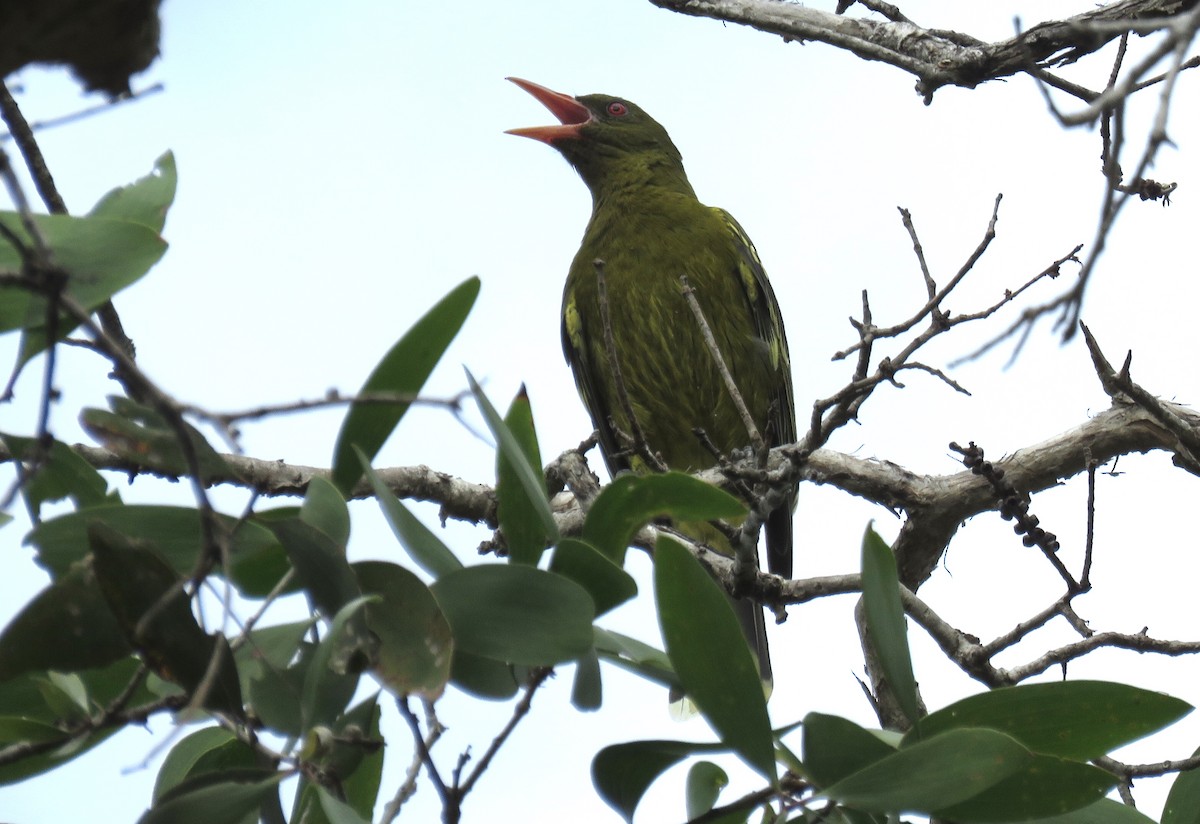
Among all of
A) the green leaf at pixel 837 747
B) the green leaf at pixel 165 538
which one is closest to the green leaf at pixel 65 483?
the green leaf at pixel 165 538

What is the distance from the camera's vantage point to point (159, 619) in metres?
1.15

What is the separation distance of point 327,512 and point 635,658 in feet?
1.30

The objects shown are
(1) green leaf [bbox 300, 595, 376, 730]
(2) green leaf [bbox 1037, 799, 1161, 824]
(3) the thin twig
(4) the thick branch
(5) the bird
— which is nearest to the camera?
(1) green leaf [bbox 300, 595, 376, 730]

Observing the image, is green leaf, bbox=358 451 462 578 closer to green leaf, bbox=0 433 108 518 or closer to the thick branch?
green leaf, bbox=0 433 108 518

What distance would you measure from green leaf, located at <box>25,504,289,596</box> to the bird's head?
4484 millimetres

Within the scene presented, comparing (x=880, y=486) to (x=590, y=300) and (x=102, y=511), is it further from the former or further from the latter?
(x=102, y=511)

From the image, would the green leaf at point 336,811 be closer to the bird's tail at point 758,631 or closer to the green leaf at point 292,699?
the green leaf at point 292,699

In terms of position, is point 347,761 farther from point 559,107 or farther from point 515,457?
point 559,107

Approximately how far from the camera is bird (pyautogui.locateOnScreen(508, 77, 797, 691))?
4895 mm

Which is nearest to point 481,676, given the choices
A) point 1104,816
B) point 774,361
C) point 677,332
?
point 1104,816

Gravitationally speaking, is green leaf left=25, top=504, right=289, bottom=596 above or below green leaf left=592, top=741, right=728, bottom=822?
above

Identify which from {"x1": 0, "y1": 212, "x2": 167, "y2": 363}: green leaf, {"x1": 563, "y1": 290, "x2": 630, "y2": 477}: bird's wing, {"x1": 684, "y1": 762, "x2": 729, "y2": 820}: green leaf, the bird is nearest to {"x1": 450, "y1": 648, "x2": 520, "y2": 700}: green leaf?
{"x1": 684, "y1": 762, "x2": 729, "y2": 820}: green leaf

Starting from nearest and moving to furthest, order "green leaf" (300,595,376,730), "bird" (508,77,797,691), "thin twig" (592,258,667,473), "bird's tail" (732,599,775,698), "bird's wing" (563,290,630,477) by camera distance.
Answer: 1. "green leaf" (300,595,376,730)
2. "thin twig" (592,258,667,473)
3. "bird's tail" (732,599,775,698)
4. "bird" (508,77,797,691)
5. "bird's wing" (563,290,630,477)

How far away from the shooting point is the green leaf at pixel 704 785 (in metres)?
1.49
